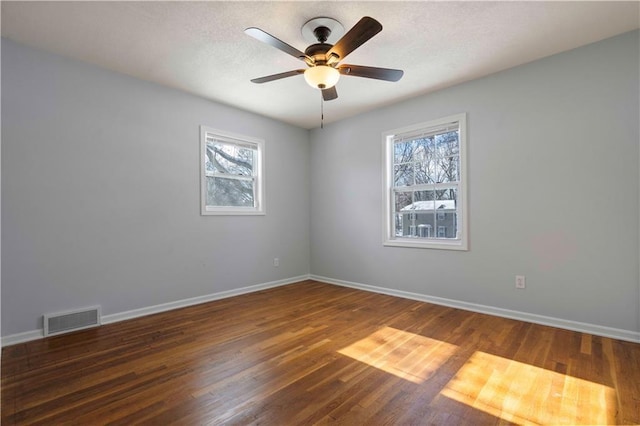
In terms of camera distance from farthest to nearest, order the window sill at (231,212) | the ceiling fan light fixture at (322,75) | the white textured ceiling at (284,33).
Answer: the window sill at (231,212)
the ceiling fan light fixture at (322,75)
the white textured ceiling at (284,33)

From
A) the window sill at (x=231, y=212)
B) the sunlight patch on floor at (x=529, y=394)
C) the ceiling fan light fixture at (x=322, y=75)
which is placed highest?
the ceiling fan light fixture at (x=322, y=75)

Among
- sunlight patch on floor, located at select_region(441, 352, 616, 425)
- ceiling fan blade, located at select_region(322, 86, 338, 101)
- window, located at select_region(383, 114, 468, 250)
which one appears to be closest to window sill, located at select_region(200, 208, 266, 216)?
window, located at select_region(383, 114, 468, 250)

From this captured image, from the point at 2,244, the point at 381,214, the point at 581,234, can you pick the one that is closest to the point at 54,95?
the point at 2,244

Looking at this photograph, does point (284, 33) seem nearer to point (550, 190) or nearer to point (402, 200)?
point (402, 200)

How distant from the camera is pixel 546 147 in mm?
2994

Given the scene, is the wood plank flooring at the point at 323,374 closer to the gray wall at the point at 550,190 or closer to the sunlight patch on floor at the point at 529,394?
the sunlight patch on floor at the point at 529,394

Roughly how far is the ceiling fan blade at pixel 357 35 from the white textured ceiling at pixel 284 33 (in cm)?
32

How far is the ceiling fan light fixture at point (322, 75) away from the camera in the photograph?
235 centimetres

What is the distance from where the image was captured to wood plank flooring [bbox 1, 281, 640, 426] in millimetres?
1671

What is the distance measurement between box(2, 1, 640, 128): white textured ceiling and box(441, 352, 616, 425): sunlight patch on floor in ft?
8.54

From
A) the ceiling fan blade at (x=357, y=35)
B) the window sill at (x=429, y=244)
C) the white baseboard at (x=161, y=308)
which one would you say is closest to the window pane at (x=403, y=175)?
the window sill at (x=429, y=244)

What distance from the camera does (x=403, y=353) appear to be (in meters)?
2.40

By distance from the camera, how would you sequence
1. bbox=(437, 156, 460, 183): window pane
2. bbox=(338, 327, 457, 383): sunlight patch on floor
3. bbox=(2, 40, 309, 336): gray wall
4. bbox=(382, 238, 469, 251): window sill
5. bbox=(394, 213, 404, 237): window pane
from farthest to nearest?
bbox=(394, 213, 404, 237): window pane, bbox=(437, 156, 460, 183): window pane, bbox=(382, 238, 469, 251): window sill, bbox=(2, 40, 309, 336): gray wall, bbox=(338, 327, 457, 383): sunlight patch on floor

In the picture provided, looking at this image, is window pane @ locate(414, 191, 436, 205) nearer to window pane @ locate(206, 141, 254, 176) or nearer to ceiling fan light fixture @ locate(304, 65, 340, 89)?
ceiling fan light fixture @ locate(304, 65, 340, 89)
